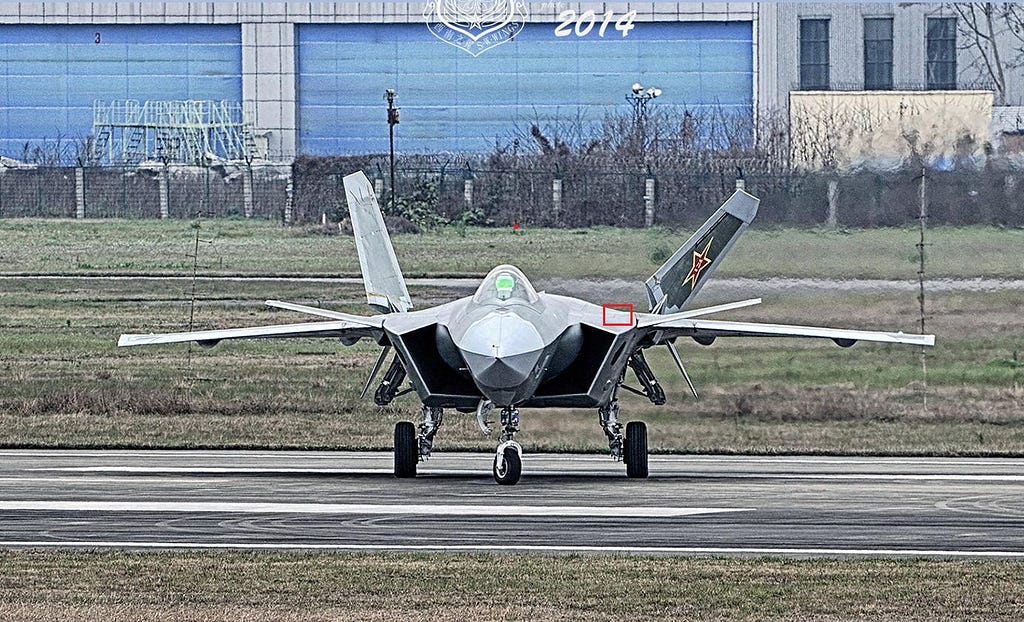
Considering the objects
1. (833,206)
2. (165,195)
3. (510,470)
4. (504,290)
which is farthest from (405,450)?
(165,195)

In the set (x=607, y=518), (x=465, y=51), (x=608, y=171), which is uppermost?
(x=465, y=51)

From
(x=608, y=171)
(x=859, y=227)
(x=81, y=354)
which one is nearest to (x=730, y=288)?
(x=859, y=227)

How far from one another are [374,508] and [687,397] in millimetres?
11061

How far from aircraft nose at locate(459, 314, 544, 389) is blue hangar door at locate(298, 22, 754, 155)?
21975 millimetres

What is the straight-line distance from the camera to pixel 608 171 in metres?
33.3

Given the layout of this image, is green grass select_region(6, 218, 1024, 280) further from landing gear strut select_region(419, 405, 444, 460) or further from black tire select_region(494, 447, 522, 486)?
black tire select_region(494, 447, 522, 486)

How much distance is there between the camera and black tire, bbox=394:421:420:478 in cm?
2000

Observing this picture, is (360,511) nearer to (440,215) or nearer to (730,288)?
(730,288)

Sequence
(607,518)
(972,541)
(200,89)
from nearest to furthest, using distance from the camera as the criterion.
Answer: (972,541)
(607,518)
(200,89)

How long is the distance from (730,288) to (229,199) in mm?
12672

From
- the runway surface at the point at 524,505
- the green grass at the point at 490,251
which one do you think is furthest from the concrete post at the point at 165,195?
the runway surface at the point at 524,505

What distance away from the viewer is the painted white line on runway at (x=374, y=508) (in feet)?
52.5

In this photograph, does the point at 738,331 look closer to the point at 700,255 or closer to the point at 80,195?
the point at 700,255

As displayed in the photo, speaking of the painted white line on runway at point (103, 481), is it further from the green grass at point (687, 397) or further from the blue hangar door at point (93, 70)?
the blue hangar door at point (93, 70)
